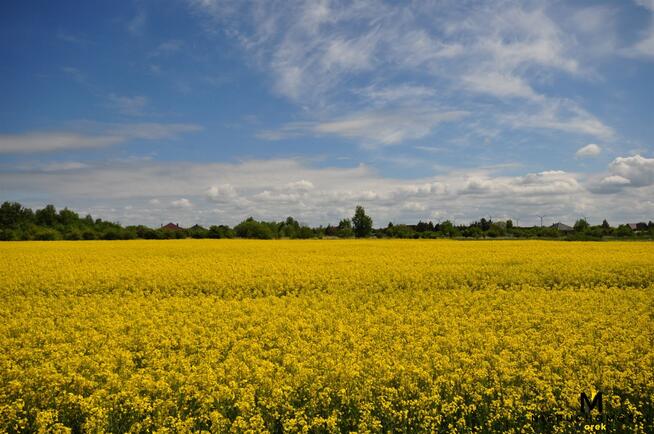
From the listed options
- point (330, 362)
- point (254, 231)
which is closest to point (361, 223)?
point (254, 231)

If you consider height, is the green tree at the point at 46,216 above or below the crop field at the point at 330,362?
above

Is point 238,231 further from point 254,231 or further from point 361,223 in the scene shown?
point 361,223

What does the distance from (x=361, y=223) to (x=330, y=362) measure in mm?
86872

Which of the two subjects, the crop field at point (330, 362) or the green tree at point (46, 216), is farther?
the green tree at point (46, 216)

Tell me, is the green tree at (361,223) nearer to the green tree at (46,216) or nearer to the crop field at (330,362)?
the green tree at (46,216)

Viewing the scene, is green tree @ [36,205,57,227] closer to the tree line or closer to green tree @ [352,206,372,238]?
the tree line

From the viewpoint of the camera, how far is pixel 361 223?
9369 cm

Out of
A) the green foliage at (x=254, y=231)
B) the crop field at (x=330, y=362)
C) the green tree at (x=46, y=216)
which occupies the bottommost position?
the crop field at (x=330, y=362)

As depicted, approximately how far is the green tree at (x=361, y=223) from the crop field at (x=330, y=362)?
3050 inches

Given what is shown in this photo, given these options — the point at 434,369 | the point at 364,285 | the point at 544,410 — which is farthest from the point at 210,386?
the point at 364,285

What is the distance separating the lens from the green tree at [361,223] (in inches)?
3642

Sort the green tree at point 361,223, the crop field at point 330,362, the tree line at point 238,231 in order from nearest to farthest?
1. the crop field at point 330,362
2. the tree line at point 238,231
3. the green tree at point 361,223

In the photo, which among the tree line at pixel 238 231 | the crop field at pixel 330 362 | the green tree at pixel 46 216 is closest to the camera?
the crop field at pixel 330 362

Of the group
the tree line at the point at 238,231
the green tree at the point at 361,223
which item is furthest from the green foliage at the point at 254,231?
the green tree at the point at 361,223
